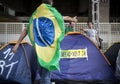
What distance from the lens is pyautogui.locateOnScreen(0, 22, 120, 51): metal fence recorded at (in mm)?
12266

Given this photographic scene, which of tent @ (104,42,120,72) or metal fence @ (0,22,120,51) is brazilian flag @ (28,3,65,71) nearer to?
tent @ (104,42,120,72)

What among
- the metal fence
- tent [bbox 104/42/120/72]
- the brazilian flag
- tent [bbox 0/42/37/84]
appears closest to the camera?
the brazilian flag

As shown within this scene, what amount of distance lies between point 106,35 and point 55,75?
6336mm

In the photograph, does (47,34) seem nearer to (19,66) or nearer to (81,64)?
(19,66)

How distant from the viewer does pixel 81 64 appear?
6762 mm

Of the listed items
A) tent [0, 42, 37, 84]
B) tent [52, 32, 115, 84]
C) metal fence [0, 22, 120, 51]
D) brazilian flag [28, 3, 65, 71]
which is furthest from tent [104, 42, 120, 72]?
metal fence [0, 22, 120, 51]

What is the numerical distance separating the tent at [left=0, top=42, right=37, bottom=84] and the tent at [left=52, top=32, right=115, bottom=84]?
0.43m

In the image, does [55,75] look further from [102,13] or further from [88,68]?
[102,13]

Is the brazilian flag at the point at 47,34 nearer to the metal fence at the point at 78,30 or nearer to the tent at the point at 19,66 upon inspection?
the tent at the point at 19,66

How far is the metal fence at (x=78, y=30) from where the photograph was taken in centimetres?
1227

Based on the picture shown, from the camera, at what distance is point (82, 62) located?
6.79 meters

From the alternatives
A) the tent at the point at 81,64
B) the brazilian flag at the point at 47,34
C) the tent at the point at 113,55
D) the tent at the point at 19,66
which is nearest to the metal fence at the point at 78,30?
the tent at the point at 113,55

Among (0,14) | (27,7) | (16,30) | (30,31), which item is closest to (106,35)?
(16,30)

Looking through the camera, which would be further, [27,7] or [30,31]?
[27,7]
